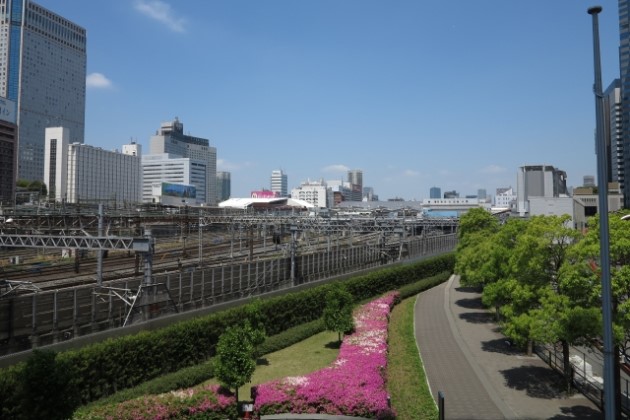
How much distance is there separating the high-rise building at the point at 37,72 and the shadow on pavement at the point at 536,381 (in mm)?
177692

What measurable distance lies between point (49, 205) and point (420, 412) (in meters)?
40.8

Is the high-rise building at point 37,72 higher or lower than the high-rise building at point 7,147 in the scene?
higher

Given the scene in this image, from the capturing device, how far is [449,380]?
733 inches

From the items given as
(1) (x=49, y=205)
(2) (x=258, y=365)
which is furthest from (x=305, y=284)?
(1) (x=49, y=205)

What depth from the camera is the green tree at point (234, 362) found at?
585 inches

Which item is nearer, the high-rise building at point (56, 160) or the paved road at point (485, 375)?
the paved road at point (485, 375)

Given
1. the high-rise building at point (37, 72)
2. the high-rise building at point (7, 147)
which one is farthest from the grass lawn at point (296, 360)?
the high-rise building at point (37, 72)

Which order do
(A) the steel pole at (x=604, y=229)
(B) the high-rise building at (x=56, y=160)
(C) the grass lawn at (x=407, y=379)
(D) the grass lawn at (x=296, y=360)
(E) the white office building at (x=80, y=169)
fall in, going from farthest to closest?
(B) the high-rise building at (x=56, y=160), (E) the white office building at (x=80, y=169), (D) the grass lawn at (x=296, y=360), (C) the grass lawn at (x=407, y=379), (A) the steel pole at (x=604, y=229)

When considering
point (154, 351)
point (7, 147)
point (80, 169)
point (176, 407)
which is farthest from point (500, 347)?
point (80, 169)

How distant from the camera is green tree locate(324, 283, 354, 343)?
22.9 m

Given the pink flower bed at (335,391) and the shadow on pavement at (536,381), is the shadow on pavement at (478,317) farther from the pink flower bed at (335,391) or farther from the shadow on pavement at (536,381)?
the pink flower bed at (335,391)

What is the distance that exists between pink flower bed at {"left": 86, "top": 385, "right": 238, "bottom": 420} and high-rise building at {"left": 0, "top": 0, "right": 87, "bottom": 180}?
17482cm

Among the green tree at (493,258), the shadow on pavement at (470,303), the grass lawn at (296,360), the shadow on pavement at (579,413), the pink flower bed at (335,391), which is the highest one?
the green tree at (493,258)

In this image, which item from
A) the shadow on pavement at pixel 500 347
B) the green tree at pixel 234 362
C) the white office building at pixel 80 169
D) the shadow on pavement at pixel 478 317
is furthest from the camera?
the white office building at pixel 80 169
